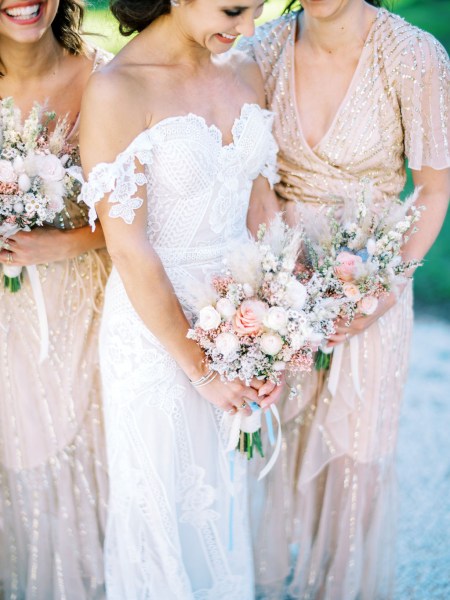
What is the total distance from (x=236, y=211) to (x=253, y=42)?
74 centimetres

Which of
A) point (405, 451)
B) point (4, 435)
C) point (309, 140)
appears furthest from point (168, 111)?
point (405, 451)

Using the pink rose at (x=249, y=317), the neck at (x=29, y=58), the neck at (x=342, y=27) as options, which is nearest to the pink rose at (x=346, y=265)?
the pink rose at (x=249, y=317)

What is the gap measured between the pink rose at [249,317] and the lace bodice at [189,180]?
363 millimetres

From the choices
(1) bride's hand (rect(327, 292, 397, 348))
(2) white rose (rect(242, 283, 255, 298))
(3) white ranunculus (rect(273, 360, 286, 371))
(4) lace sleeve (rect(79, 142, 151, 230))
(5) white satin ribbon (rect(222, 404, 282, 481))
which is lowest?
(5) white satin ribbon (rect(222, 404, 282, 481))

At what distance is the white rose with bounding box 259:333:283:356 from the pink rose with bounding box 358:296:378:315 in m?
0.38

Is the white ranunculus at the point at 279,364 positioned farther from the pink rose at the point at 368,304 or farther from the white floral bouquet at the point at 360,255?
the pink rose at the point at 368,304

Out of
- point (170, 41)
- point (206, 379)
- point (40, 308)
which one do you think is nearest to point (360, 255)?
point (206, 379)

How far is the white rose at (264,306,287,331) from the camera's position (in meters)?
2.30

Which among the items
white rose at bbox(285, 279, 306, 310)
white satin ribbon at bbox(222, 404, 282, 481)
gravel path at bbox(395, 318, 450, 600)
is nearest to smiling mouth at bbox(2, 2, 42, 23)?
white rose at bbox(285, 279, 306, 310)

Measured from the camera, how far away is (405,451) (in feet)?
14.9

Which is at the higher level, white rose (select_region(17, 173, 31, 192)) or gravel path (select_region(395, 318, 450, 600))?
white rose (select_region(17, 173, 31, 192))

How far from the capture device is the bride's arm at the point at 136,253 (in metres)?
2.25

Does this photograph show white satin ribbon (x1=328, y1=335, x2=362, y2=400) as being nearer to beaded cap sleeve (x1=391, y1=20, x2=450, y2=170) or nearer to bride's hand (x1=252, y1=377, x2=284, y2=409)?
bride's hand (x1=252, y1=377, x2=284, y2=409)

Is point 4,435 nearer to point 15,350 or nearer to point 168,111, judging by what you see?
point 15,350
